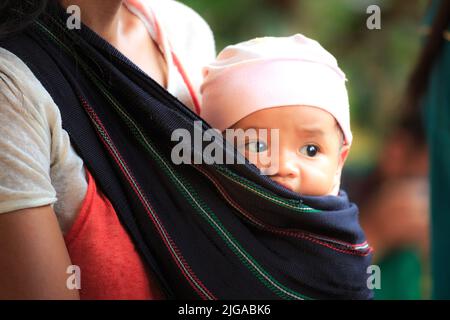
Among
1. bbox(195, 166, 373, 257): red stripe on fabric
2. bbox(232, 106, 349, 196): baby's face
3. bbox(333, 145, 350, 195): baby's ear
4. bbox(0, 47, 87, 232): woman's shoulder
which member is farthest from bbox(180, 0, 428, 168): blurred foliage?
bbox(0, 47, 87, 232): woman's shoulder

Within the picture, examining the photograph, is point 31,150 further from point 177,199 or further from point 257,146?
point 257,146

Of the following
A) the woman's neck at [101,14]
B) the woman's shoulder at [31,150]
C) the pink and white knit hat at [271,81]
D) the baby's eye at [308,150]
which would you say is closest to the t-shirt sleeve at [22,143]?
the woman's shoulder at [31,150]

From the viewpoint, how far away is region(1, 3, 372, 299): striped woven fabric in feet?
4.05

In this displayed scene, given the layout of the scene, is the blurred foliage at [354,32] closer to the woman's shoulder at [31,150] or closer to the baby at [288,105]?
the baby at [288,105]

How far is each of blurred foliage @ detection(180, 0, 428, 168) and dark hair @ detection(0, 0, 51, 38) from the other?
2.74 meters

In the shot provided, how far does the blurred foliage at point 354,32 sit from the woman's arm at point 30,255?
290 cm

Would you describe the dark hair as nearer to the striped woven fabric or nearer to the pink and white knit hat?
the striped woven fabric

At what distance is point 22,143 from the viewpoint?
3.61 feet

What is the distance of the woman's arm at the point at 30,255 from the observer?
1.10 meters

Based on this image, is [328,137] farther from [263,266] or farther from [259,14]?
[259,14]

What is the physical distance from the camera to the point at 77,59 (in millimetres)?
1246

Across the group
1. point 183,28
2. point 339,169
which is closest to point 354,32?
point 183,28

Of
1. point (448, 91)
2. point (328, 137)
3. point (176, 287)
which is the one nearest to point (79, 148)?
point (176, 287)

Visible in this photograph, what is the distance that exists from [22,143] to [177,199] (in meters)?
0.29
